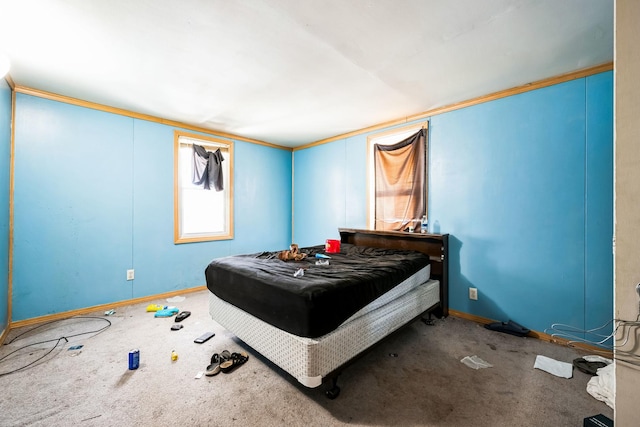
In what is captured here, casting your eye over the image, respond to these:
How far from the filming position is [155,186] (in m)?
3.34

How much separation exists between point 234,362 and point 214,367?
0.14 m

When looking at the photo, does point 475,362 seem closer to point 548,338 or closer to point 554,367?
point 554,367

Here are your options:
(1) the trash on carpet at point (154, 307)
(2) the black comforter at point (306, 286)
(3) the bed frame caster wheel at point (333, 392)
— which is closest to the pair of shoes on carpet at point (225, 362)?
(2) the black comforter at point (306, 286)

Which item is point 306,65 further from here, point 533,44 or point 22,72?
point 22,72

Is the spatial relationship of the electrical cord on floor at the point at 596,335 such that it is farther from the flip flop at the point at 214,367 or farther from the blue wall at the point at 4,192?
the blue wall at the point at 4,192

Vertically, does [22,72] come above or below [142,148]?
above

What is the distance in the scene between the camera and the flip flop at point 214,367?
1.79 metres

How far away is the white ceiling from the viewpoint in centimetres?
154

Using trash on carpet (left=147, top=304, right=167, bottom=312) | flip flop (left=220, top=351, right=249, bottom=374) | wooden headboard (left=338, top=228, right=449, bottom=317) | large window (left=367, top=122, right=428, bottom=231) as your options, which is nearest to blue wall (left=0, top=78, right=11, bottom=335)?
trash on carpet (left=147, top=304, right=167, bottom=312)

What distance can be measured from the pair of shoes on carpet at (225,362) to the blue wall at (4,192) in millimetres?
2057

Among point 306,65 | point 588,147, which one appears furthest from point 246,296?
point 588,147

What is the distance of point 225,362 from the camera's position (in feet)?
6.15

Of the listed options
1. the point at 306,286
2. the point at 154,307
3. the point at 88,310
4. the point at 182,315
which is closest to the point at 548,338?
the point at 306,286

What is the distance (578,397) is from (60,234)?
4.66 meters
